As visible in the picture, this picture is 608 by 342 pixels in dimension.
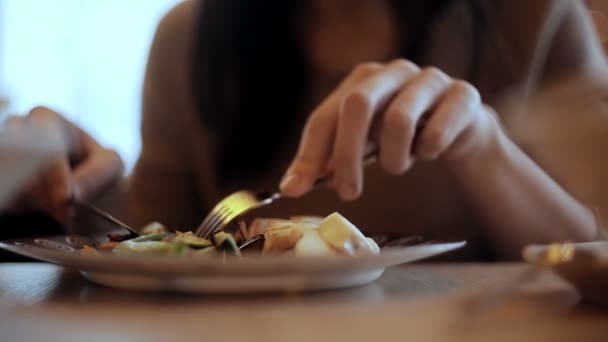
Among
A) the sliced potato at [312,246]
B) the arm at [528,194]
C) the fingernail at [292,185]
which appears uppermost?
the sliced potato at [312,246]

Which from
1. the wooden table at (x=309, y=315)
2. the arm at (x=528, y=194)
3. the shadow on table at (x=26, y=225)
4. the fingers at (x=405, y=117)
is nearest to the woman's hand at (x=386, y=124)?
the fingers at (x=405, y=117)

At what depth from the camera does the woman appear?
2.35ft

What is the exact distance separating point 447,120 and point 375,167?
412mm

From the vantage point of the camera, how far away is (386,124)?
0.52 meters

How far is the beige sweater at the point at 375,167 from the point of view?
906 mm

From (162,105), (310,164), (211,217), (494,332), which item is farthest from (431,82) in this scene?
(162,105)

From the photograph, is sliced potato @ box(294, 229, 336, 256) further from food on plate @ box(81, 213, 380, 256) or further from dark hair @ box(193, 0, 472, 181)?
dark hair @ box(193, 0, 472, 181)

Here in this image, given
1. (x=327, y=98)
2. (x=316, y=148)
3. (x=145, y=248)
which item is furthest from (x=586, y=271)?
(x=327, y=98)

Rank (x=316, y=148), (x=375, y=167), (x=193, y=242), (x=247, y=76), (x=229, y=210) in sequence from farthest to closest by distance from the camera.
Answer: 1. (x=247, y=76)
2. (x=375, y=167)
3. (x=316, y=148)
4. (x=229, y=210)
5. (x=193, y=242)

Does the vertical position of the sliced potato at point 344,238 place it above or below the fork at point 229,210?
above

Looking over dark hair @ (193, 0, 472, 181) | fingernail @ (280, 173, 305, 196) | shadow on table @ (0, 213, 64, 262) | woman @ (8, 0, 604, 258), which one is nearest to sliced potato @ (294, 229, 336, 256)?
fingernail @ (280, 173, 305, 196)

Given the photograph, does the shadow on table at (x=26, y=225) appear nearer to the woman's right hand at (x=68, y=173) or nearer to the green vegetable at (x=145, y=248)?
the woman's right hand at (x=68, y=173)

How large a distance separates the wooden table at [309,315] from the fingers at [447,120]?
233 millimetres

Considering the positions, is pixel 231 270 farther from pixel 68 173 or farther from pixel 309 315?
pixel 68 173
